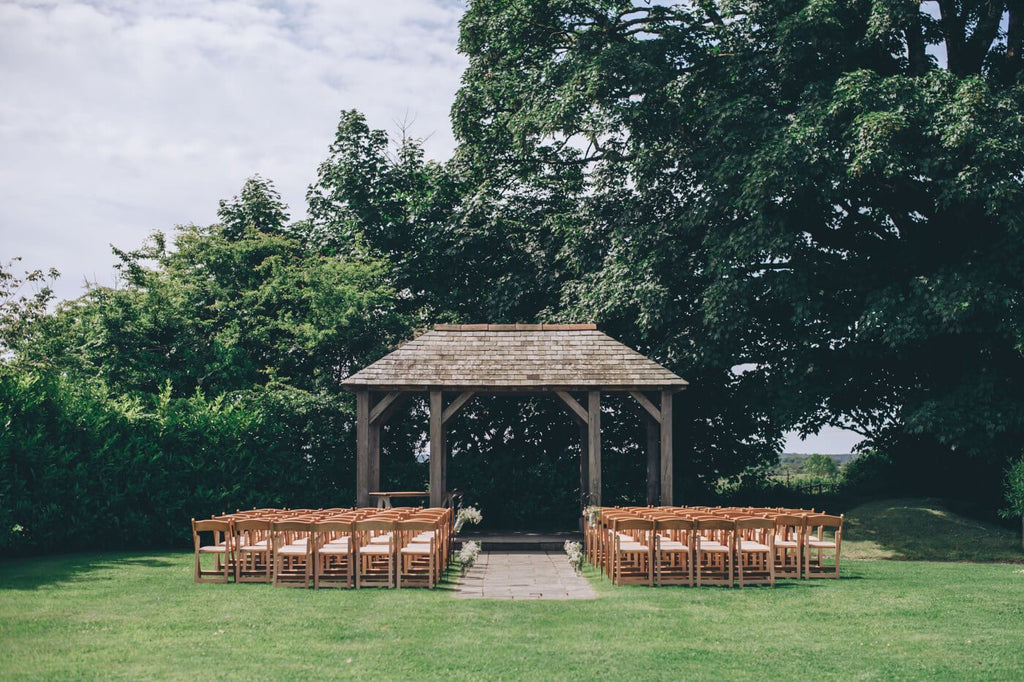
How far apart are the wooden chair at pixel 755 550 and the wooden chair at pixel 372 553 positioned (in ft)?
15.6

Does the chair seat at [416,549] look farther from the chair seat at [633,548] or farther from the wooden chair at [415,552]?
the chair seat at [633,548]

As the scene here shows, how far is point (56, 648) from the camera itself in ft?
28.1

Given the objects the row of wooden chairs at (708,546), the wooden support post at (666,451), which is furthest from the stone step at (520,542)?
the row of wooden chairs at (708,546)

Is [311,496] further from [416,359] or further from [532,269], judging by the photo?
[532,269]

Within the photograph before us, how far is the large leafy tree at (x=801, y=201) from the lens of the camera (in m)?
18.2

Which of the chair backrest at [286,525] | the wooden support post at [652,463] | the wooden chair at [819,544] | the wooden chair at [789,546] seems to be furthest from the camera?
the wooden support post at [652,463]

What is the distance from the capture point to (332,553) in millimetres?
12523

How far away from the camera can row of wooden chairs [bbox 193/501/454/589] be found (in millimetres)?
12383

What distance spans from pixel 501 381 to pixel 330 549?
248 inches

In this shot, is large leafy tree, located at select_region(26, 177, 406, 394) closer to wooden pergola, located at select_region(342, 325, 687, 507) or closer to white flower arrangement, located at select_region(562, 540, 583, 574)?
wooden pergola, located at select_region(342, 325, 687, 507)

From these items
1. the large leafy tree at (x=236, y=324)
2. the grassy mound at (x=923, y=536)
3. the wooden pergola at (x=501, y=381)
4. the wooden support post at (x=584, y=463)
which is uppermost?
the large leafy tree at (x=236, y=324)

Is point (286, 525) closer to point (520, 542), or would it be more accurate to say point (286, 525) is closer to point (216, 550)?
point (216, 550)

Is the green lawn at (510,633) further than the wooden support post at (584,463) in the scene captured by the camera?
No

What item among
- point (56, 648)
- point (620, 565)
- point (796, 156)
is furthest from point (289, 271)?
point (56, 648)
